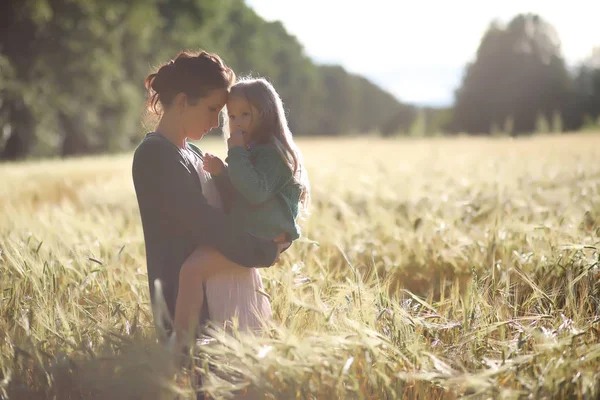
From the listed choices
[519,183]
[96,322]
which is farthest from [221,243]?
[519,183]

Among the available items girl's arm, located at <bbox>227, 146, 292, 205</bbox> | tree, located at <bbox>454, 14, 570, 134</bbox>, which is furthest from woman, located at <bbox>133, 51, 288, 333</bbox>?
tree, located at <bbox>454, 14, 570, 134</bbox>

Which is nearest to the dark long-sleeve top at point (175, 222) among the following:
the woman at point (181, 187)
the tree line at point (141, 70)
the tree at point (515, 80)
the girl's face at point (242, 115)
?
the woman at point (181, 187)

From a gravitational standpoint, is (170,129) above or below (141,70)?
below

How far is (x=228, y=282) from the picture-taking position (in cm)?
189

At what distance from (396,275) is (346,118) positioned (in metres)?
51.8

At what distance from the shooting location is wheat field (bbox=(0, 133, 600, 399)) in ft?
4.81

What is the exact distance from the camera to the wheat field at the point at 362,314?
147 cm

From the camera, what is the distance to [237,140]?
188cm

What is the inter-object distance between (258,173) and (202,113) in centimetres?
31

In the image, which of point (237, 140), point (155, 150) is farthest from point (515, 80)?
point (155, 150)

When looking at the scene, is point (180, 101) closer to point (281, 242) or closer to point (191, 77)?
point (191, 77)

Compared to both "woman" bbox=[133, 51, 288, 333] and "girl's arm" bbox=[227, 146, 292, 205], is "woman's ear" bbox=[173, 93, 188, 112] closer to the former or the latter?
"woman" bbox=[133, 51, 288, 333]

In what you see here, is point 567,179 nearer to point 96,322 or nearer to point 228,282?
point 228,282

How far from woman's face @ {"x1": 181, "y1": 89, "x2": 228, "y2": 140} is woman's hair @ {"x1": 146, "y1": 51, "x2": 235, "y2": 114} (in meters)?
0.02
